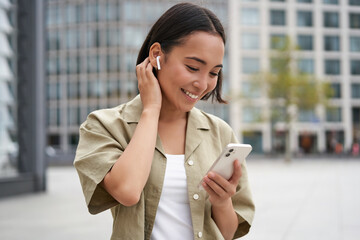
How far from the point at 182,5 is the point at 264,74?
122 feet

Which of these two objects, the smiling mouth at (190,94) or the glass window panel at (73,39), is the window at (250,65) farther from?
the smiling mouth at (190,94)

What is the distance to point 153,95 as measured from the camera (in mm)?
1814

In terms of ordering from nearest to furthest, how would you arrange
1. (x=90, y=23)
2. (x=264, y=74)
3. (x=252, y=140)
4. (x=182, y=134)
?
(x=182, y=134) < (x=264, y=74) < (x=252, y=140) < (x=90, y=23)

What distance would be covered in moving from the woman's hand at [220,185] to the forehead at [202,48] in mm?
386

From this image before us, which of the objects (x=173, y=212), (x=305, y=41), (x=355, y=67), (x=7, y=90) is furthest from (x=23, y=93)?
(x=355, y=67)

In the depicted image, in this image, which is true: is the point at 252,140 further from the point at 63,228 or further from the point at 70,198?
the point at 63,228

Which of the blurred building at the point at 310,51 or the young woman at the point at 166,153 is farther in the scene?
the blurred building at the point at 310,51

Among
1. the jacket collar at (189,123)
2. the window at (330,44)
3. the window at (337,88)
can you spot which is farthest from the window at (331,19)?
the jacket collar at (189,123)

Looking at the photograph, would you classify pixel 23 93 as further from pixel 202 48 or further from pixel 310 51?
pixel 310 51

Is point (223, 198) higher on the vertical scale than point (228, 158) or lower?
lower

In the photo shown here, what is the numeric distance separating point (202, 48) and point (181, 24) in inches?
5.1

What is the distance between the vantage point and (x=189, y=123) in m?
1.94

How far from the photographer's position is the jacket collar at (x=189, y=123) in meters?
1.84

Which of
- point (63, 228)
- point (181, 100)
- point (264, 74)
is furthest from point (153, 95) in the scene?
point (264, 74)
